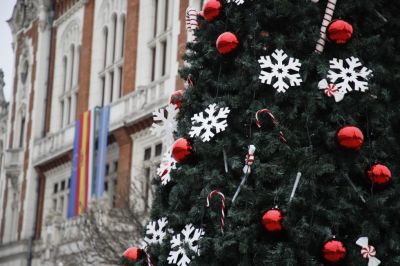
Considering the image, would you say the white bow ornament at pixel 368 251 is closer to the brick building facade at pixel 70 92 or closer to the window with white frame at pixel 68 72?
the brick building facade at pixel 70 92

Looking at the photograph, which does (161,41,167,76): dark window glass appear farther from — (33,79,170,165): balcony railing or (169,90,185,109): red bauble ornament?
(169,90,185,109): red bauble ornament

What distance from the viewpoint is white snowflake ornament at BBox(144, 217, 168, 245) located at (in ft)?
26.1

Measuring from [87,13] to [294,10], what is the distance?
27.9m

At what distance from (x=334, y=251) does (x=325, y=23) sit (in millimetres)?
1775

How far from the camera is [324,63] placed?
24.4ft

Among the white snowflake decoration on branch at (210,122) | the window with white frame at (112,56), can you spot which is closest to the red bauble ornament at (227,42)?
the white snowflake decoration on branch at (210,122)

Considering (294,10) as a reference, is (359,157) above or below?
below

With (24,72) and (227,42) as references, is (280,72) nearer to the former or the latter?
(227,42)

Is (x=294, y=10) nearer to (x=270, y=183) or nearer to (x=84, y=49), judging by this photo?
(x=270, y=183)

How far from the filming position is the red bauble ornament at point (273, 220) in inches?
274

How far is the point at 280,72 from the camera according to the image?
7.38 metres

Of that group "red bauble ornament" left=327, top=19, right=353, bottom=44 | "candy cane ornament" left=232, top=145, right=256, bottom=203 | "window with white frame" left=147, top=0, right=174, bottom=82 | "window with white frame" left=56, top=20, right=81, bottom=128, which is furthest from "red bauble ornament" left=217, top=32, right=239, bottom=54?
"window with white frame" left=56, top=20, right=81, bottom=128

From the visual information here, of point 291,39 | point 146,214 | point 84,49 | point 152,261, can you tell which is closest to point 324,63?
point 291,39

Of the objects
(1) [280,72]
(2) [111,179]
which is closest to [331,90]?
(1) [280,72]
